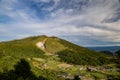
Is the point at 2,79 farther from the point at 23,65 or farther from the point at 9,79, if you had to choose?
the point at 23,65

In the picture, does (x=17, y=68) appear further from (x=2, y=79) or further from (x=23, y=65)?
(x=2, y=79)

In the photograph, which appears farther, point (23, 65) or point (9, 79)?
point (23, 65)

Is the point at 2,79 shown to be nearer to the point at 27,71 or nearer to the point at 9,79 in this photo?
the point at 9,79

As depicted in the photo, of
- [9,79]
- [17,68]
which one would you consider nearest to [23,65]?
[17,68]

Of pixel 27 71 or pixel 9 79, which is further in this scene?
pixel 27 71

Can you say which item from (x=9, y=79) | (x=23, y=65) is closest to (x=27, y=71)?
(x=23, y=65)

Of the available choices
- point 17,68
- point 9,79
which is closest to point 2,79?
point 9,79

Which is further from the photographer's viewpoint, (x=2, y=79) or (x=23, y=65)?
(x=23, y=65)
